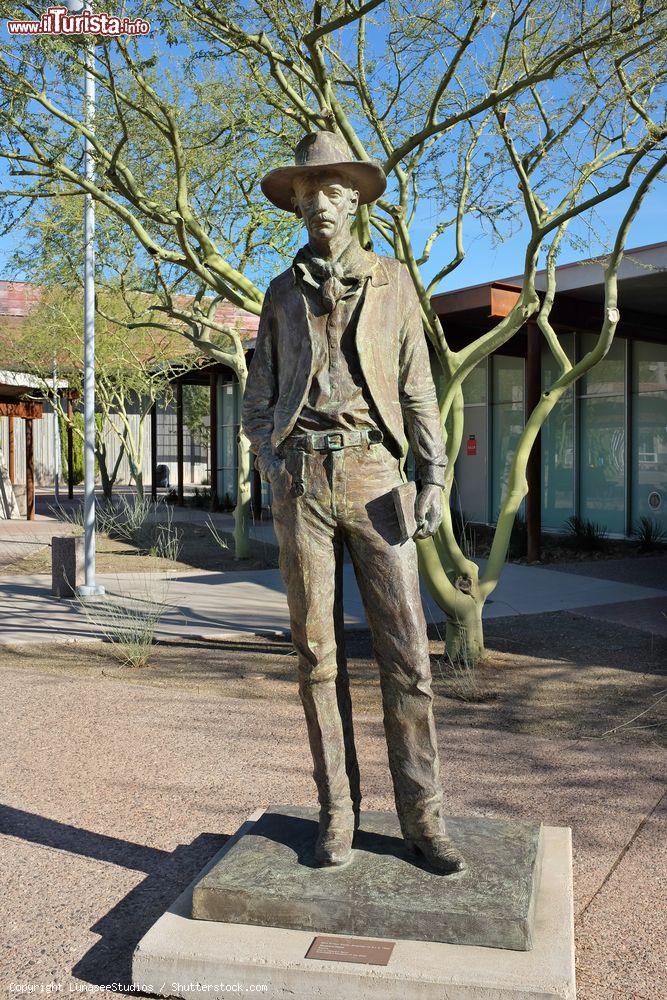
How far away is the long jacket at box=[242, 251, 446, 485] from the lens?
327 cm

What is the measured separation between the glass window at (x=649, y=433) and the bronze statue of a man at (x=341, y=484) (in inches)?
503

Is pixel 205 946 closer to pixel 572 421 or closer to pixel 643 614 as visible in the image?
pixel 643 614

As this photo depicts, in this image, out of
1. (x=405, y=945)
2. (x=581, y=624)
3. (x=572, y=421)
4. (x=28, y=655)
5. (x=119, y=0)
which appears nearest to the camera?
(x=405, y=945)

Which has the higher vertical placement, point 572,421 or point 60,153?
point 60,153

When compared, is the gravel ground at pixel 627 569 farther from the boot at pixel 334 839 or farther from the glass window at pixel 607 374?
the boot at pixel 334 839

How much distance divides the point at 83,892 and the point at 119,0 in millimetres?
5824

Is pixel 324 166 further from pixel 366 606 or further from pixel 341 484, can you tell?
pixel 366 606

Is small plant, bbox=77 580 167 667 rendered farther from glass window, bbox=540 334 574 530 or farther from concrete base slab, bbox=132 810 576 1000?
glass window, bbox=540 334 574 530

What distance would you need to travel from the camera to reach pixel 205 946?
2955mm

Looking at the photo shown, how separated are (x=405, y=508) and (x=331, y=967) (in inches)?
56.6

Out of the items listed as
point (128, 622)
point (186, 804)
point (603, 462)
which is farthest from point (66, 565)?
point (603, 462)

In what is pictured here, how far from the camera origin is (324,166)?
10.4 ft

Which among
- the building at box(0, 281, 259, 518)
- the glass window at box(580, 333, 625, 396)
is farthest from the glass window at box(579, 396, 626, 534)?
the building at box(0, 281, 259, 518)

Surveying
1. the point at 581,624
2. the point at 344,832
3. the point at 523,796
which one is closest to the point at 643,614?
the point at 581,624
